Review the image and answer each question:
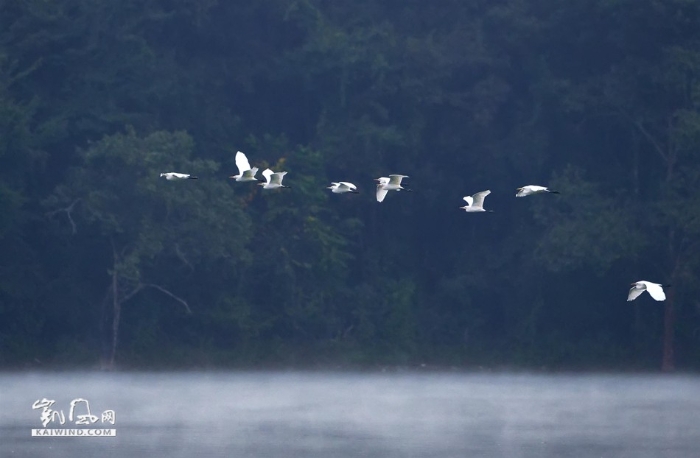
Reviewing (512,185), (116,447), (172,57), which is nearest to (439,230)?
(512,185)

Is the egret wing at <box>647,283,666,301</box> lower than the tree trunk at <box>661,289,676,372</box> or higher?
lower

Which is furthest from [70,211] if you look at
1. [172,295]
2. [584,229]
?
[584,229]

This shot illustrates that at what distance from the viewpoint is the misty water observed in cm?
2375

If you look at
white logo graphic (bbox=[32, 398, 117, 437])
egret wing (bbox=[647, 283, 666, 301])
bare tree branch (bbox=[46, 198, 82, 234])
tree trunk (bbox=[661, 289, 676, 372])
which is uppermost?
bare tree branch (bbox=[46, 198, 82, 234])

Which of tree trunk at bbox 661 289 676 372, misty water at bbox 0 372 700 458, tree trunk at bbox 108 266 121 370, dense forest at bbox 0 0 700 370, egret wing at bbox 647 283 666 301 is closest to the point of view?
egret wing at bbox 647 283 666 301

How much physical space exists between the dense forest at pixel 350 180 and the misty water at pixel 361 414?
2183mm

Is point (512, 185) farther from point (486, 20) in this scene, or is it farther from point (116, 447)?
point (116, 447)

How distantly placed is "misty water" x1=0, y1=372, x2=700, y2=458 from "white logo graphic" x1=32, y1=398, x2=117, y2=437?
15cm

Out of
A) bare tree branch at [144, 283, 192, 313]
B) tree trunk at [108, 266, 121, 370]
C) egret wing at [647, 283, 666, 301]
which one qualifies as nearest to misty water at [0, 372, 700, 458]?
tree trunk at [108, 266, 121, 370]

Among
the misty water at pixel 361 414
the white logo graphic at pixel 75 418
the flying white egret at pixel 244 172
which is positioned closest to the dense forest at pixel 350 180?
the misty water at pixel 361 414

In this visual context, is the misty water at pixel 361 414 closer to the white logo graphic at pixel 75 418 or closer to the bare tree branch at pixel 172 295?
the white logo graphic at pixel 75 418

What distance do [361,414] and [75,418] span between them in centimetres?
471

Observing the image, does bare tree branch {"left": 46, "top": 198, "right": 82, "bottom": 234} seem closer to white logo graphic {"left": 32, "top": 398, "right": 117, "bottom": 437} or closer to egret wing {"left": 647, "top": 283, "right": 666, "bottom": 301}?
white logo graphic {"left": 32, "top": 398, "right": 117, "bottom": 437}

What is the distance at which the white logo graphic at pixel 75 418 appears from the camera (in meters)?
25.1
